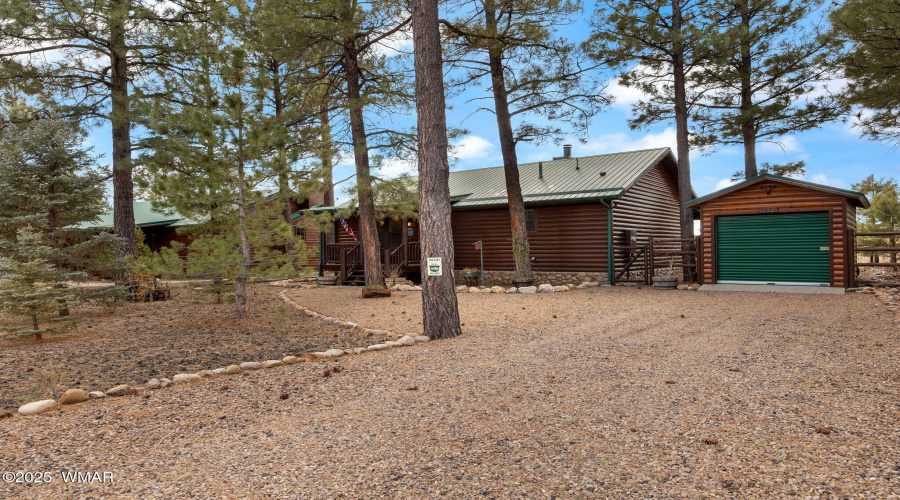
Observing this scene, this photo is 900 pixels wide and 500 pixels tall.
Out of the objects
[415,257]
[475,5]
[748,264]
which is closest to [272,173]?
[475,5]

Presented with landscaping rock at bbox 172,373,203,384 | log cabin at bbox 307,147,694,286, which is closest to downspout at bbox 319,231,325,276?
log cabin at bbox 307,147,694,286

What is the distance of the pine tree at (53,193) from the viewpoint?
9.46 meters

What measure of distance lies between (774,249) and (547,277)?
671cm

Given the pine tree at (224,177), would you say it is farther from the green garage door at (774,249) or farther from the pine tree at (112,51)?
the green garage door at (774,249)

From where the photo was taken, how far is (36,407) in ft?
13.8

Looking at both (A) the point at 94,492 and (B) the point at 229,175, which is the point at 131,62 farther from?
(A) the point at 94,492

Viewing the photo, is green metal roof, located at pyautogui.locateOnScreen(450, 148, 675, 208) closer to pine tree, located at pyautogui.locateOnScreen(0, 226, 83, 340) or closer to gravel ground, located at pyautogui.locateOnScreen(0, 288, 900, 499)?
gravel ground, located at pyautogui.locateOnScreen(0, 288, 900, 499)

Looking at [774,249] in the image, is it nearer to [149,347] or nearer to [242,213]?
[242,213]

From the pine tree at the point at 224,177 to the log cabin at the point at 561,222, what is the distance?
852 cm

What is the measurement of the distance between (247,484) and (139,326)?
7527mm

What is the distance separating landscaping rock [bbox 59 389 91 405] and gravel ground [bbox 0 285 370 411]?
43 cm

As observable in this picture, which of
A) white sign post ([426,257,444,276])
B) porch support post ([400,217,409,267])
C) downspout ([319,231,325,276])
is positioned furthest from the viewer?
downspout ([319,231,325,276])

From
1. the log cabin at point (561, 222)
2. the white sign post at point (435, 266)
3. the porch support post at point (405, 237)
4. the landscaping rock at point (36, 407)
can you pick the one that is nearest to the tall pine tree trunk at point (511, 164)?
the log cabin at point (561, 222)

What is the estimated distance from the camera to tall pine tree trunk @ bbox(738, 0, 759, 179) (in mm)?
16484
